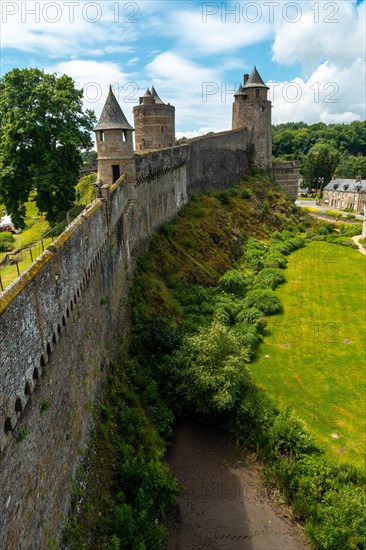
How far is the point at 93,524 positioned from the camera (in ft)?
41.3

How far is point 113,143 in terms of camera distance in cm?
2225

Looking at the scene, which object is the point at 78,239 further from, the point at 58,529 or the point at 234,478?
the point at 234,478

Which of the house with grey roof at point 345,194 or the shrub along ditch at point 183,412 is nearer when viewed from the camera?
the shrub along ditch at point 183,412

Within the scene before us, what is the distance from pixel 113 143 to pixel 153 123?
26.0 m

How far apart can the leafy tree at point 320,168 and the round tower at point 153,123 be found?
64.3m

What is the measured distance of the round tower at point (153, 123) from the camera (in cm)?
4619

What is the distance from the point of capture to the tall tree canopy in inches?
914

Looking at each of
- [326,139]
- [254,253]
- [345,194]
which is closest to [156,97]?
[254,253]

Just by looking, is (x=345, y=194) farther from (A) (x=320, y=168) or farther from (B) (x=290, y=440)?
(B) (x=290, y=440)

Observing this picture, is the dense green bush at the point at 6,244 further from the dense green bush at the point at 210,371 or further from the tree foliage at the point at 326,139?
the tree foliage at the point at 326,139

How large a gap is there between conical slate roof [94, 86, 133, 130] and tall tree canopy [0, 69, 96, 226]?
11.0ft

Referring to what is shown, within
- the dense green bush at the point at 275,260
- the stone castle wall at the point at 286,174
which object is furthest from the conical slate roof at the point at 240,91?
the dense green bush at the point at 275,260

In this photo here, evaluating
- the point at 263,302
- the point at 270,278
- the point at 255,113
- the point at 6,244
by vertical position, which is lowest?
the point at 263,302

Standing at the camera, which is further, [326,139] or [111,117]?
[326,139]
